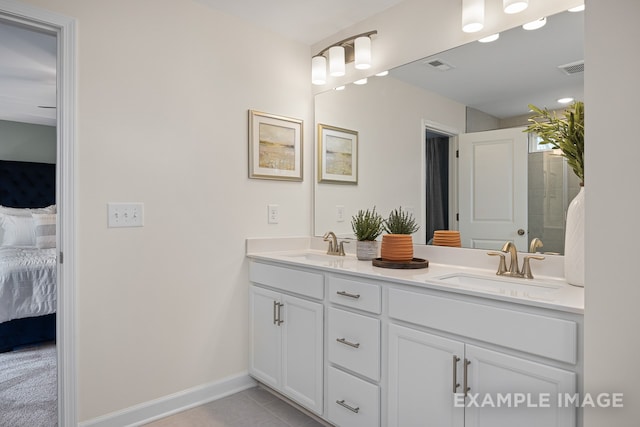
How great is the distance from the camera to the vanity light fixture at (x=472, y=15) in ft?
5.98

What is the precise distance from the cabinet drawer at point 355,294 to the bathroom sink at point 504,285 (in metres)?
0.28

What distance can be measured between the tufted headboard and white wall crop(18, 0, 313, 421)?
12.2 feet

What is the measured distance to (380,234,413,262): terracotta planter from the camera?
6.50 ft

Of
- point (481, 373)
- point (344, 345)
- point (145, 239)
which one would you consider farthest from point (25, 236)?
point (481, 373)

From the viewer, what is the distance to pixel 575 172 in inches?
60.7

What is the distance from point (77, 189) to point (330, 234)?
1.44 meters

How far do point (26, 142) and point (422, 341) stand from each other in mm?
5709

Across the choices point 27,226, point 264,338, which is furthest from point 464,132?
point 27,226

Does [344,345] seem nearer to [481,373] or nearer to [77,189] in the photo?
[481,373]

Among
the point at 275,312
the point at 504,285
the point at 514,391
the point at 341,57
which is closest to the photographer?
the point at 514,391

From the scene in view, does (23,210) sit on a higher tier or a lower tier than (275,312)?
higher

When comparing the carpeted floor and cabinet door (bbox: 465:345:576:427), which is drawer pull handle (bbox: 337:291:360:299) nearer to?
cabinet door (bbox: 465:345:576:427)

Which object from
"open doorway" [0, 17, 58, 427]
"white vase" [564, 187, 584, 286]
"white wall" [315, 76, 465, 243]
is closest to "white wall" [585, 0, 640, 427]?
"white vase" [564, 187, 584, 286]

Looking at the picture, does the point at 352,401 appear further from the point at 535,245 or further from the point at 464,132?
the point at 464,132
